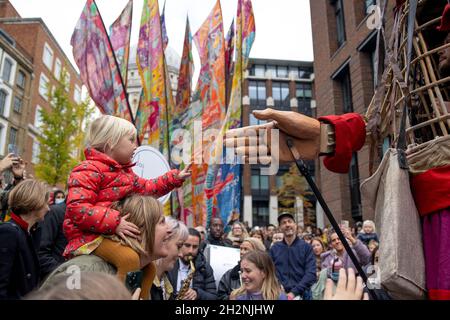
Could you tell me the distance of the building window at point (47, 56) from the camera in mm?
30125

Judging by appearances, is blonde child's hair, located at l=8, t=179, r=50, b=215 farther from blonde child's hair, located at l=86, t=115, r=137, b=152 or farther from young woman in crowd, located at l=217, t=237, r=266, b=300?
young woman in crowd, located at l=217, t=237, r=266, b=300

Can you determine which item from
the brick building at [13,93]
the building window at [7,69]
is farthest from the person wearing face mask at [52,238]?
the building window at [7,69]

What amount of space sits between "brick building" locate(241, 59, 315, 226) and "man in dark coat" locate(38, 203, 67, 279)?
28.1 m

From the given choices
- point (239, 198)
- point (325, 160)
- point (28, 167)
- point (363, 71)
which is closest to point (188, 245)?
point (239, 198)

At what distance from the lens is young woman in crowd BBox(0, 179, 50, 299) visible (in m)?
2.47

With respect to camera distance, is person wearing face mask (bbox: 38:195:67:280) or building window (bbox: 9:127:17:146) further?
building window (bbox: 9:127:17:146)

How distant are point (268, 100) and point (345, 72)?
1929cm

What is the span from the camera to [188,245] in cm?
463

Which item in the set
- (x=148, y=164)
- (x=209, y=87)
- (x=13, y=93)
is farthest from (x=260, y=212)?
(x=148, y=164)

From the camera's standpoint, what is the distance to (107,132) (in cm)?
212

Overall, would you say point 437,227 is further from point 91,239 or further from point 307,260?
point 307,260

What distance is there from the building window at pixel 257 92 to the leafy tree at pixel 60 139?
1697cm

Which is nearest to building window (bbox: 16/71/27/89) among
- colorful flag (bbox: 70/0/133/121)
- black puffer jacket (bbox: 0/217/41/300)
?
colorful flag (bbox: 70/0/133/121)
